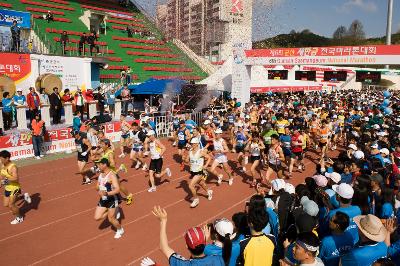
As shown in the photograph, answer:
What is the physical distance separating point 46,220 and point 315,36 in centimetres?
9411

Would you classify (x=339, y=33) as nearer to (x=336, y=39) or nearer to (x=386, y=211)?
(x=336, y=39)

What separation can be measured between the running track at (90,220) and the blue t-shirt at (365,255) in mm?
3426

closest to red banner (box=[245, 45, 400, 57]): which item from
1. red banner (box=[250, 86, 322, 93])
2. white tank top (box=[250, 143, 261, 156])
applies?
red banner (box=[250, 86, 322, 93])

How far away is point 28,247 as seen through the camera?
6449mm

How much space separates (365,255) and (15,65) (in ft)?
59.5

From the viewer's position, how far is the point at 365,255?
329 cm

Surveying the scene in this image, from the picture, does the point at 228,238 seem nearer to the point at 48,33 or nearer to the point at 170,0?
the point at 170,0

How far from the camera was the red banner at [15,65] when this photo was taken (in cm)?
1652

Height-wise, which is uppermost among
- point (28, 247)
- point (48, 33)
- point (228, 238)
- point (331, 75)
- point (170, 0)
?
point (170, 0)

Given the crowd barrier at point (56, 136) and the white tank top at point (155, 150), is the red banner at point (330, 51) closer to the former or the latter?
the crowd barrier at point (56, 136)

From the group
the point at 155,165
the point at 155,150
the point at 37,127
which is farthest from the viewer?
the point at 37,127

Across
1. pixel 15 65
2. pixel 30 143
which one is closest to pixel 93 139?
pixel 30 143

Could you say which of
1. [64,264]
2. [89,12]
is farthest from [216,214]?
[89,12]

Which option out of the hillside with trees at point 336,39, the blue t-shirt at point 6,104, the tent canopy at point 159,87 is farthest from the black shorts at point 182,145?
the hillside with trees at point 336,39
